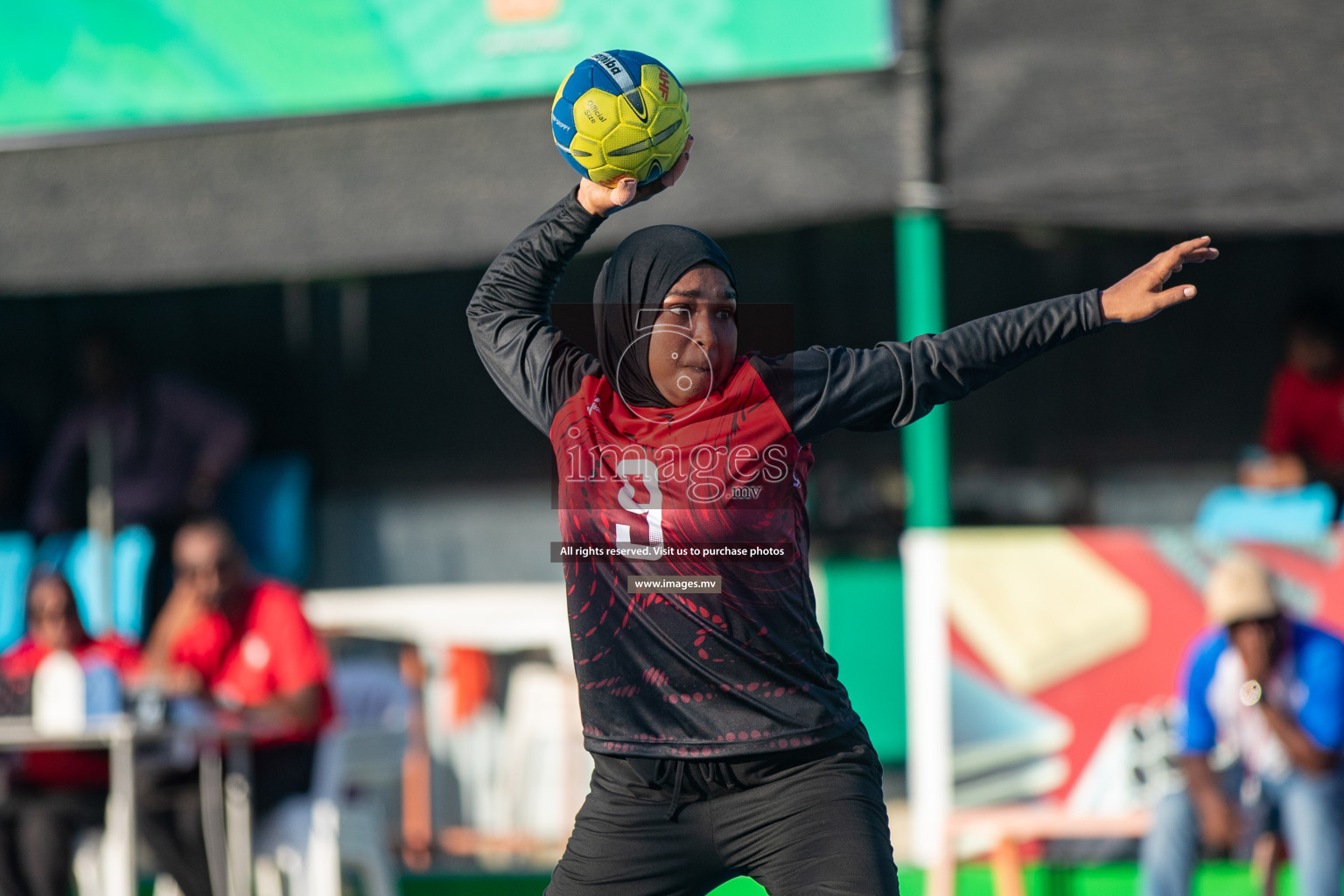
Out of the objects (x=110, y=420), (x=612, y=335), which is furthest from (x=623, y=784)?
(x=110, y=420)

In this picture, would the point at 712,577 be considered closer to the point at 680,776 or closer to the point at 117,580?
the point at 680,776

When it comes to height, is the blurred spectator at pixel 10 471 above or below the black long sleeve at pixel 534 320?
above

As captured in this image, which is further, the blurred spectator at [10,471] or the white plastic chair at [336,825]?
the blurred spectator at [10,471]

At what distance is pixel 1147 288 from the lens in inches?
96.0

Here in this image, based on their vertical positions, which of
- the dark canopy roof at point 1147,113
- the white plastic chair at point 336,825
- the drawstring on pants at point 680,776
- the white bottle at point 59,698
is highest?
the dark canopy roof at point 1147,113

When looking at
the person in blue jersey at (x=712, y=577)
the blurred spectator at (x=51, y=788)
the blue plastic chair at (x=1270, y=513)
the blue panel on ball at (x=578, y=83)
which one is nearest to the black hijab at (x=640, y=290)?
the person in blue jersey at (x=712, y=577)

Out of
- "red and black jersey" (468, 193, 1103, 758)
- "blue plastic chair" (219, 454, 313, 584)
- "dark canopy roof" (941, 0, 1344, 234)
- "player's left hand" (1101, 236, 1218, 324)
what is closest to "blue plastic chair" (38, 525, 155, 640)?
"blue plastic chair" (219, 454, 313, 584)

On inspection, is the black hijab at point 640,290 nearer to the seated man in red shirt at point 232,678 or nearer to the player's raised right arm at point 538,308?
the player's raised right arm at point 538,308

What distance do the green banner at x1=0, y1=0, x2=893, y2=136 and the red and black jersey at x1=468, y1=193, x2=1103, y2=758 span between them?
2.81m

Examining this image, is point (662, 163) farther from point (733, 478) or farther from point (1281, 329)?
point (1281, 329)

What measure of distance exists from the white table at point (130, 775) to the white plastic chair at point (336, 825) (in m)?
0.13

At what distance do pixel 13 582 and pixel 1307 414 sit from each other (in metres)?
5.58

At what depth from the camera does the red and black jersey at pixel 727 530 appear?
2.52 meters

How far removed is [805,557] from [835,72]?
2844mm
